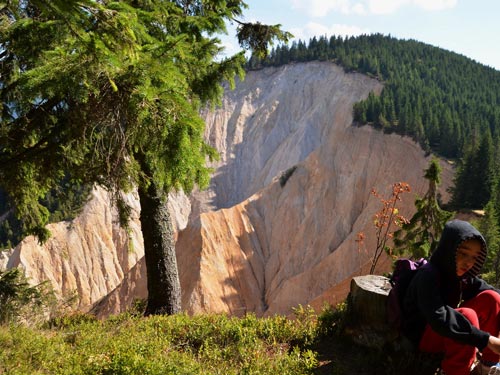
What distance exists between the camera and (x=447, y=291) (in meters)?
3.78

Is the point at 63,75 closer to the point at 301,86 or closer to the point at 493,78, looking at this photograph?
the point at 301,86

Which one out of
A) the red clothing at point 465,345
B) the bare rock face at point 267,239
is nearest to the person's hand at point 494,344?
the red clothing at point 465,345

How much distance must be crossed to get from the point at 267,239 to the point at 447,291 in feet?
127

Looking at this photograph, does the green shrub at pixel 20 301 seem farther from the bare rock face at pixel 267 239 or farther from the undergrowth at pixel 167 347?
the bare rock face at pixel 267 239

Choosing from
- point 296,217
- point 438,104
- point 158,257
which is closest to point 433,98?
point 438,104

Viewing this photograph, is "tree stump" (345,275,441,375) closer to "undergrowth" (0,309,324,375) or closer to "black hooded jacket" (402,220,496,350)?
"black hooded jacket" (402,220,496,350)

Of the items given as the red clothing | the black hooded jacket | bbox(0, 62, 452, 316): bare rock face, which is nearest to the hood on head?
the black hooded jacket

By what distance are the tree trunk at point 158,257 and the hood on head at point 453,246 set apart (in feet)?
15.8

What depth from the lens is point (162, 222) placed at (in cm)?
738

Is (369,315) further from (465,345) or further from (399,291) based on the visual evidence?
(465,345)

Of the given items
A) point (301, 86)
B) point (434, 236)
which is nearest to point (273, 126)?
point (301, 86)

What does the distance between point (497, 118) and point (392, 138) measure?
61.2 feet

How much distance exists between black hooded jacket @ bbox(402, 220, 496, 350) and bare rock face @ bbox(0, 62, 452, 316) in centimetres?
2185

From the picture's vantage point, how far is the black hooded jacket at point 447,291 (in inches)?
135
